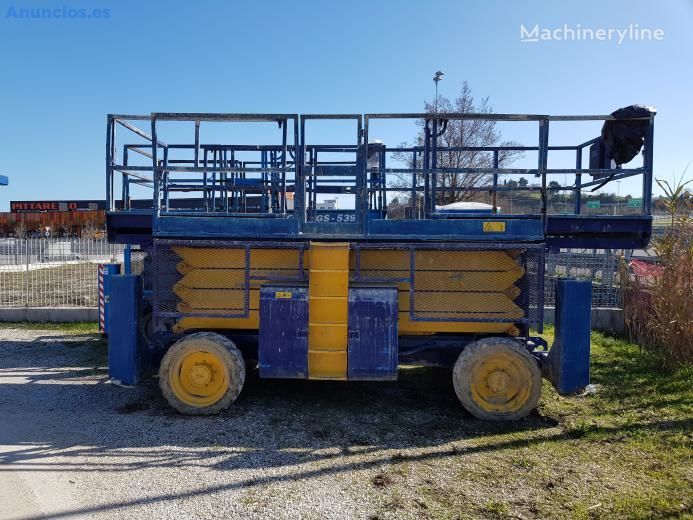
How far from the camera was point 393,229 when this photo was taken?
579cm

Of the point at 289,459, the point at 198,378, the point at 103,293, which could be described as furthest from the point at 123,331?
the point at 103,293

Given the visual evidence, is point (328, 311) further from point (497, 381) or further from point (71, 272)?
point (71, 272)

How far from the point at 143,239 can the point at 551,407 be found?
590cm

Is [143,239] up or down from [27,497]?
up

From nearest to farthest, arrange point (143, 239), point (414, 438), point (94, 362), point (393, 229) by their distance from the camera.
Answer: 1. point (414, 438)
2. point (393, 229)
3. point (143, 239)
4. point (94, 362)

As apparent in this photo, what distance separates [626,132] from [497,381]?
332 cm

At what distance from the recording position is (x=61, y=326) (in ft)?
38.0

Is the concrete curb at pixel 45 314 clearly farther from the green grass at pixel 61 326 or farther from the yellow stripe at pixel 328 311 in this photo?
the yellow stripe at pixel 328 311

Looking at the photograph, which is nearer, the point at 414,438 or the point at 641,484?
the point at 641,484

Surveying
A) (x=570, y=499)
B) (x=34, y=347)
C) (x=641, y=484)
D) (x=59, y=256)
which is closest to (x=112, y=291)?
(x=34, y=347)

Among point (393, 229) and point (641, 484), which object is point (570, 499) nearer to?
point (641, 484)

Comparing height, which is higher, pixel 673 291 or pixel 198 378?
pixel 673 291

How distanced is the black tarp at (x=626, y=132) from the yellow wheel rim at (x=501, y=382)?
2790 millimetres

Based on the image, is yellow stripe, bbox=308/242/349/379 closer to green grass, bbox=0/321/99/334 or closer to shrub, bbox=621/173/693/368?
shrub, bbox=621/173/693/368
